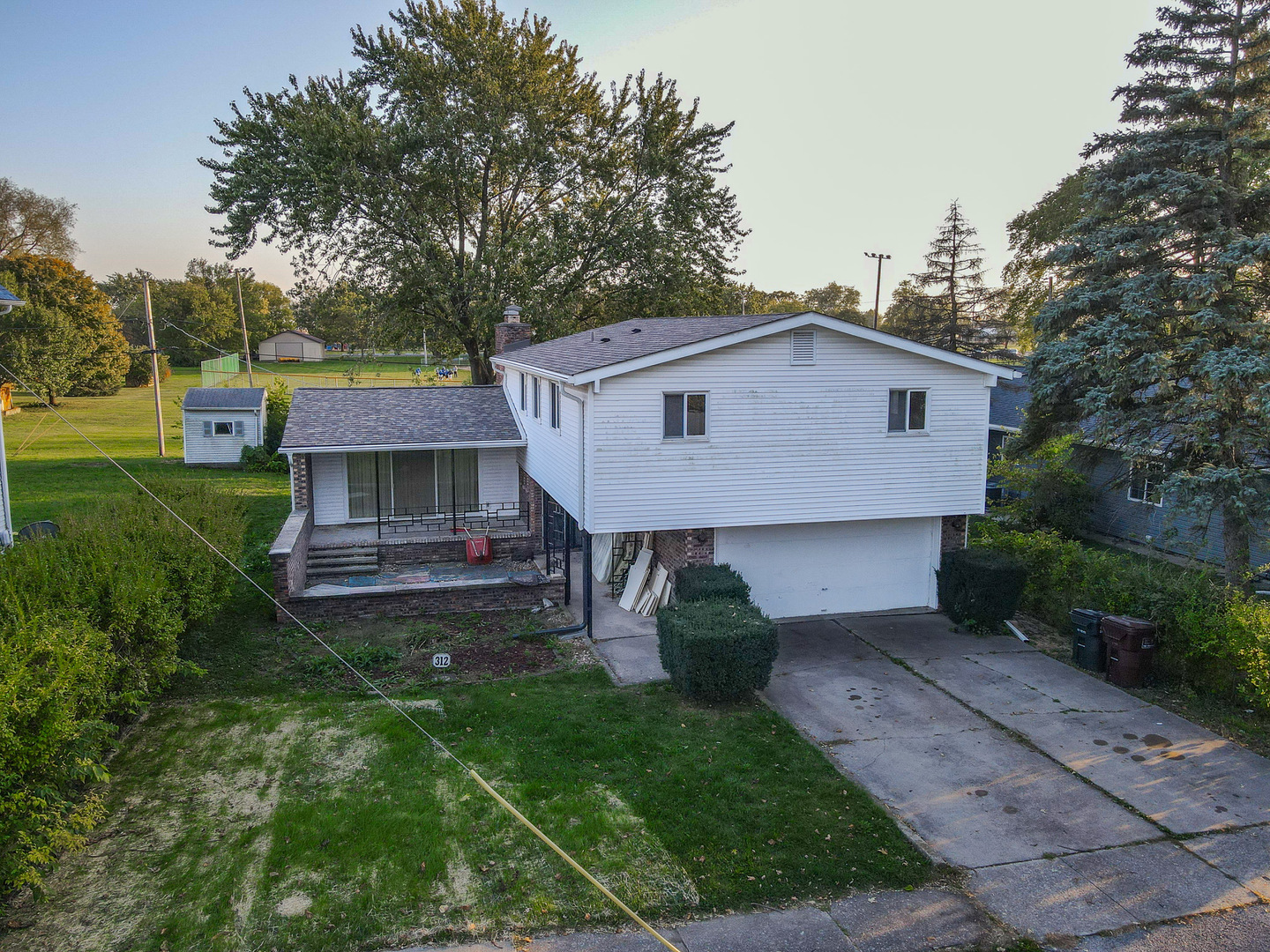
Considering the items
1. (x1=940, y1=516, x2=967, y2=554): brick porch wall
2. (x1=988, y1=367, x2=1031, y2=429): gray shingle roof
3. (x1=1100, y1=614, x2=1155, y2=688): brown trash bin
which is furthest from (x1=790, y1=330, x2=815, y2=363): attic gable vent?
(x1=988, y1=367, x2=1031, y2=429): gray shingle roof

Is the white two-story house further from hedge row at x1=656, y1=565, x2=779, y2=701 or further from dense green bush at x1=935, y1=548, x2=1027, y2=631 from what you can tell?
hedge row at x1=656, y1=565, x2=779, y2=701

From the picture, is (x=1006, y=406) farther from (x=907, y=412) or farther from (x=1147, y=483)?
(x=907, y=412)

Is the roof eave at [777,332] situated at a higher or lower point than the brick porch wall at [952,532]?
higher

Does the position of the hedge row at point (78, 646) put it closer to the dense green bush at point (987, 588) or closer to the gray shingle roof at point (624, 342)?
the gray shingle roof at point (624, 342)

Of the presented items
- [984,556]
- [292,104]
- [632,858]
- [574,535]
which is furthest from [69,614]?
[292,104]

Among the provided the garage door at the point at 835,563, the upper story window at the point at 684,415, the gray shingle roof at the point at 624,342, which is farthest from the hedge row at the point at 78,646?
the garage door at the point at 835,563

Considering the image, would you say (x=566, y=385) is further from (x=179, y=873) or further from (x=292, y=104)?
(x=292, y=104)


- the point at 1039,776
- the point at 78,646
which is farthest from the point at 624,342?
the point at 78,646
